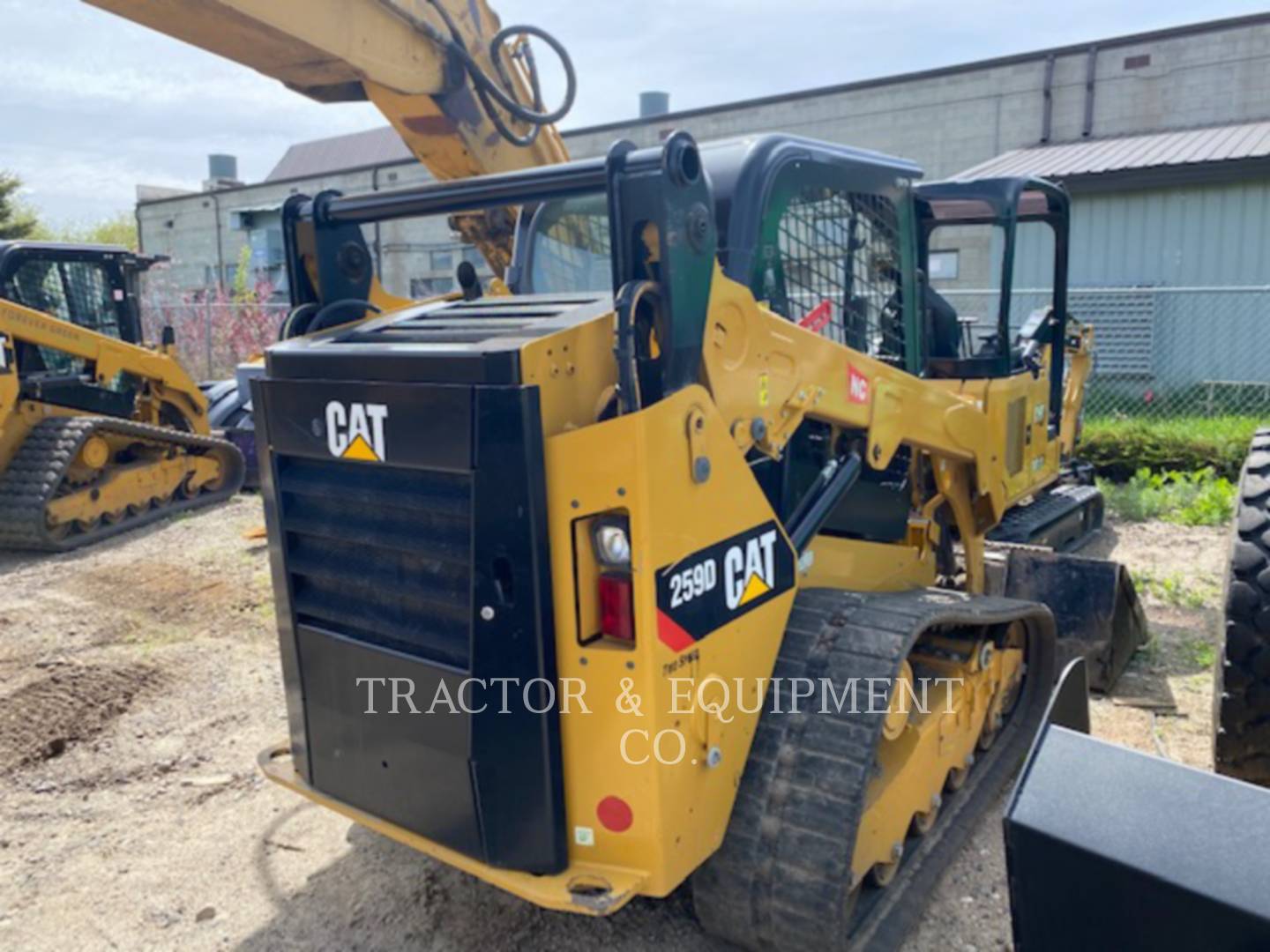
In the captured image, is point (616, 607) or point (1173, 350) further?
point (1173, 350)

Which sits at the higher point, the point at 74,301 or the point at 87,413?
the point at 74,301

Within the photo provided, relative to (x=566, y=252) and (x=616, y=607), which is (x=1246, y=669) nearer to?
(x=616, y=607)

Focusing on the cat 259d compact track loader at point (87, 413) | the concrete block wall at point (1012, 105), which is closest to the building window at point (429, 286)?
the concrete block wall at point (1012, 105)

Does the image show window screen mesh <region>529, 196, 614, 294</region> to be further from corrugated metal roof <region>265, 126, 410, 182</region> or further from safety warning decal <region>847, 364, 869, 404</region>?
corrugated metal roof <region>265, 126, 410, 182</region>

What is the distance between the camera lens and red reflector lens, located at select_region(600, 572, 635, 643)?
2.30m

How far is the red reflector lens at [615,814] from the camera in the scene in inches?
93.8

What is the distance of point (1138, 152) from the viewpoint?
13.6 m

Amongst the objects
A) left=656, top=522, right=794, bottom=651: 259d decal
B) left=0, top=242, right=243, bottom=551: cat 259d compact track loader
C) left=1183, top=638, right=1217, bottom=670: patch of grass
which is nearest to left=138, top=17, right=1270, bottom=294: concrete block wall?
left=1183, top=638, right=1217, bottom=670: patch of grass

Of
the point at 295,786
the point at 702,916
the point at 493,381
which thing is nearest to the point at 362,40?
the point at 493,381

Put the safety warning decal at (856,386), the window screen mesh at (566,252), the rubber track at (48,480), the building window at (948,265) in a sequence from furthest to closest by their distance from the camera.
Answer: the building window at (948,265) → the rubber track at (48,480) → the window screen mesh at (566,252) → the safety warning decal at (856,386)

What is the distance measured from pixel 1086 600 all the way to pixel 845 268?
2106mm

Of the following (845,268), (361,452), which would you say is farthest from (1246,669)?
(361,452)

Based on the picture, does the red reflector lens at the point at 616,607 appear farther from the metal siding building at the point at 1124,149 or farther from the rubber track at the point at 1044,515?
the metal siding building at the point at 1124,149

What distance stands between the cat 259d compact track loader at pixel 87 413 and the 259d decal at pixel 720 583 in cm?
682
